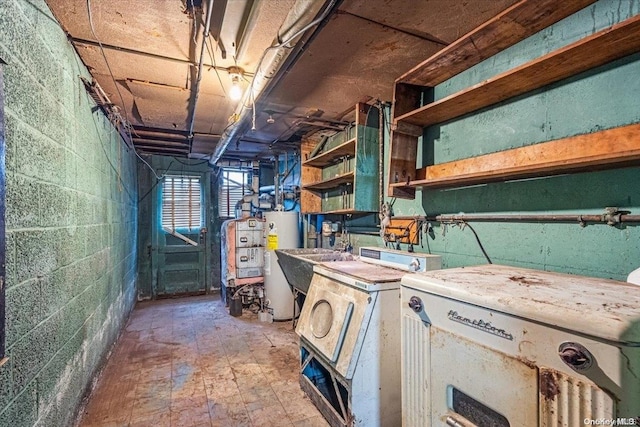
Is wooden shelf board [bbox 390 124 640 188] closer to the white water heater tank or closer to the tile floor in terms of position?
the tile floor

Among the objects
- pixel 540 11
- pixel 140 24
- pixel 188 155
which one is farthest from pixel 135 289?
pixel 540 11

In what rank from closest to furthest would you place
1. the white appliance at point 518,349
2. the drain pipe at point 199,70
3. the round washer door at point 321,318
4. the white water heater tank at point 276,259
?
the white appliance at point 518,349, the drain pipe at point 199,70, the round washer door at point 321,318, the white water heater tank at point 276,259

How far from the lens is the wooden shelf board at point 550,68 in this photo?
1132 mm

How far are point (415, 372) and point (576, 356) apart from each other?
0.65 meters

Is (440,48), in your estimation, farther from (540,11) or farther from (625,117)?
(625,117)

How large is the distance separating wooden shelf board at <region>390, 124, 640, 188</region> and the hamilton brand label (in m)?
0.75

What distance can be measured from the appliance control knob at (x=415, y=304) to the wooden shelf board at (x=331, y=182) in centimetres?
167

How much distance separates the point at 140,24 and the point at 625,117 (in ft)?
7.69

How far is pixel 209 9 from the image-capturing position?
1307 millimetres

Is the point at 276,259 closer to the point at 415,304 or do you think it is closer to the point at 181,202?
the point at 181,202

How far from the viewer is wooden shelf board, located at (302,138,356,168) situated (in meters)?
2.86

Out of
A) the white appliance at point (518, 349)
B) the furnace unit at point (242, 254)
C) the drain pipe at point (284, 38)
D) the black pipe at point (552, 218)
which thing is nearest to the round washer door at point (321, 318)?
the white appliance at point (518, 349)

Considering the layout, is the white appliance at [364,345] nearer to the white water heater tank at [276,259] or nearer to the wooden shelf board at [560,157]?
the wooden shelf board at [560,157]

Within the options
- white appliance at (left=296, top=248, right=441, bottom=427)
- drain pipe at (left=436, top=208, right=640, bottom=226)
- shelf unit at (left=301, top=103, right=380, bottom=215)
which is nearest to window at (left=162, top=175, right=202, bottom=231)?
shelf unit at (left=301, top=103, right=380, bottom=215)
